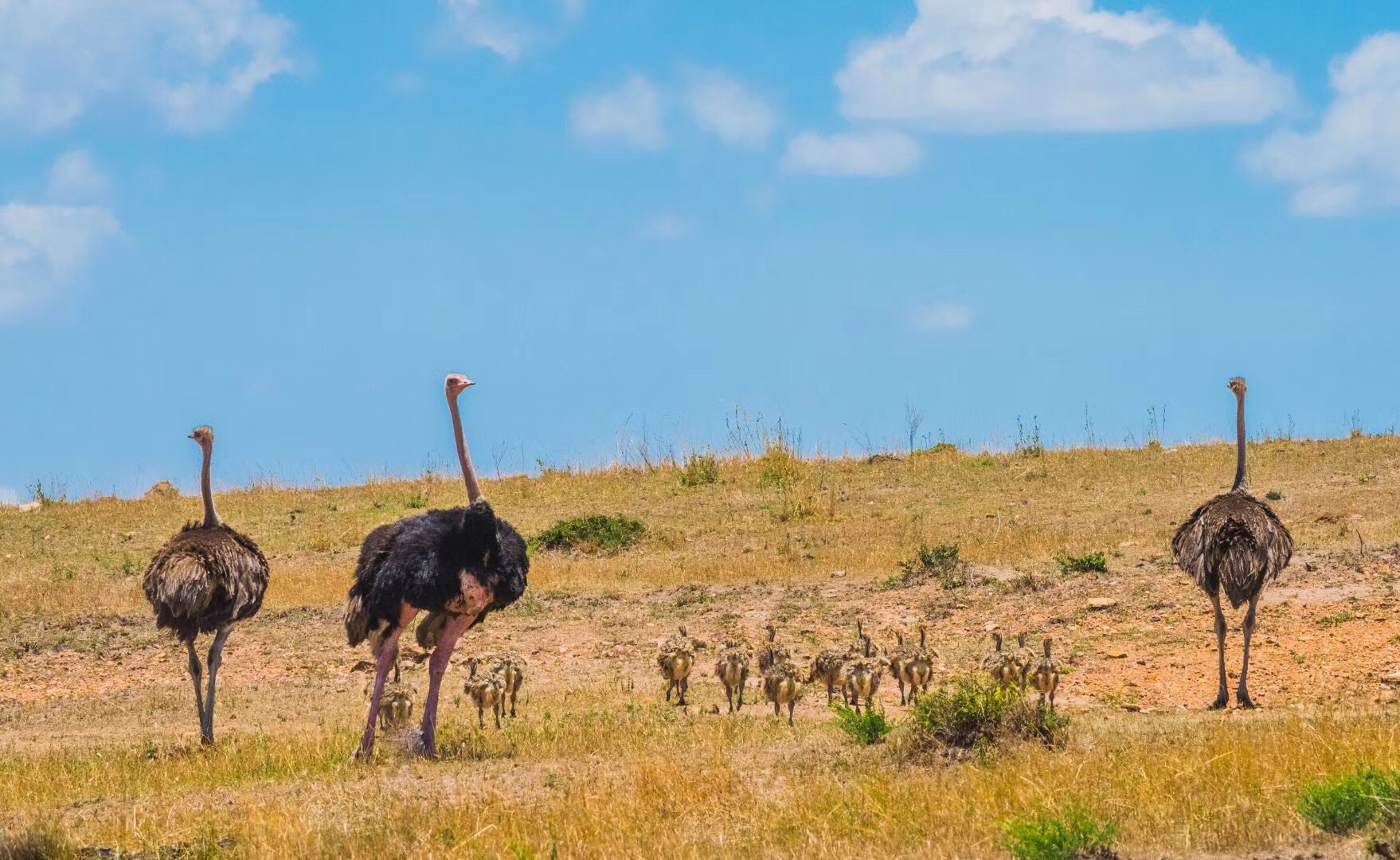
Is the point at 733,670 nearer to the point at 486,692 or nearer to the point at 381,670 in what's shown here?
the point at 486,692

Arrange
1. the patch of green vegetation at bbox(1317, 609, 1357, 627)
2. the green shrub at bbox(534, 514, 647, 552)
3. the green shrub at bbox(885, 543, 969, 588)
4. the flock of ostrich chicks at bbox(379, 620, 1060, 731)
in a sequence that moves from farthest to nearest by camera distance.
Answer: the green shrub at bbox(534, 514, 647, 552)
the green shrub at bbox(885, 543, 969, 588)
the patch of green vegetation at bbox(1317, 609, 1357, 627)
the flock of ostrich chicks at bbox(379, 620, 1060, 731)

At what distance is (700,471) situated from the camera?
29984 millimetres

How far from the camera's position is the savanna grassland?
27.7 ft

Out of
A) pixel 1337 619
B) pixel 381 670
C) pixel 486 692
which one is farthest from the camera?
pixel 1337 619

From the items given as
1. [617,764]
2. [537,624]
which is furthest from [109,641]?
[617,764]

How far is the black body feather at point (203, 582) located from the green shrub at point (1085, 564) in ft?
31.8

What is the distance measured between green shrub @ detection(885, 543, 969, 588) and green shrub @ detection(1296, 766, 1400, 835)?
35.5 ft

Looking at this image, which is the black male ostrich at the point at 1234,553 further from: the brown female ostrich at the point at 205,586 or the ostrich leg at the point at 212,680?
the ostrich leg at the point at 212,680

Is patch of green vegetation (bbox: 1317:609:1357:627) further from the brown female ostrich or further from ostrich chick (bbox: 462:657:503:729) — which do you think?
the brown female ostrich

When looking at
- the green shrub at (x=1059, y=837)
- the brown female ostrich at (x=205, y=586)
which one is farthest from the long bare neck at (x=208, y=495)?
the green shrub at (x=1059, y=837)

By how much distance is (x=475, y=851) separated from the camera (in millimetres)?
→ 7945

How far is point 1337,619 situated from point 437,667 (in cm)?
856

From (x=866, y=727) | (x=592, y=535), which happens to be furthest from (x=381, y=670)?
(x=592, y=535)

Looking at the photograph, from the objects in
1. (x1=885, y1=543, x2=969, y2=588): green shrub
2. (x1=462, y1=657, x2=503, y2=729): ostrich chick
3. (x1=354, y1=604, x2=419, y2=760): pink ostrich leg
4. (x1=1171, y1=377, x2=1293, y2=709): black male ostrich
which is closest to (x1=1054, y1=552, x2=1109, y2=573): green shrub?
(x1=885, y1=543, x2=969, y2=588): green shrub
